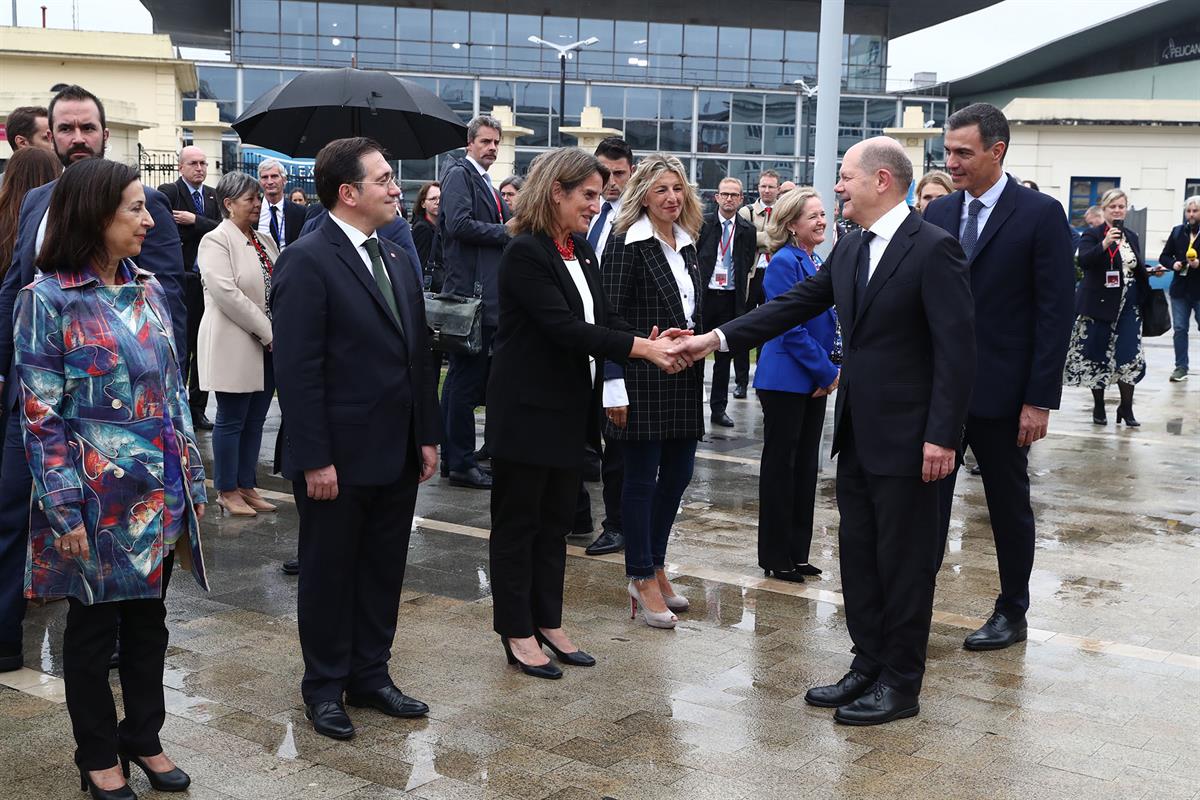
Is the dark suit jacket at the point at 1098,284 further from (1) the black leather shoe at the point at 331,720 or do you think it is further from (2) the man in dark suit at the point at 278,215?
(1) the black leather shoe at the point at 331,720

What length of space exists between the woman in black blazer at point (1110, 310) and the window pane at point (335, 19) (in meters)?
37.5

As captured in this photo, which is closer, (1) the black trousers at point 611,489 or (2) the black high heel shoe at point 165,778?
(2) the black high heel shoe at point 165,778

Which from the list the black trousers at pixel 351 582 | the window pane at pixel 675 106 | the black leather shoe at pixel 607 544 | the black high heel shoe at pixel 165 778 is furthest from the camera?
the window pane at pixel 675 106

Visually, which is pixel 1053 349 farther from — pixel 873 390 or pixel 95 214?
pixel 95 214

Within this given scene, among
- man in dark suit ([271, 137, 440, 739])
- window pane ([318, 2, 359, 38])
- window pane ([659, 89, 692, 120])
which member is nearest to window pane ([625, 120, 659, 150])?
window pane ([659, 89, 692, 120])

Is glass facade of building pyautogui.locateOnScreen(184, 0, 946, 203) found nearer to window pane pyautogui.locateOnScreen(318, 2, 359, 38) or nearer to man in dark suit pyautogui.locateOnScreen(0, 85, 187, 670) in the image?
window pane pyautogui.locateOnScreen(318, 2, 359, 38)

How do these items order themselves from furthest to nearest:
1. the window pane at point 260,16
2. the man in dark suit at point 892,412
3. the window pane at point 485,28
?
the window pane at point 485,28 → the window pane at point 260,16 → the man in dark suit at point 892,412

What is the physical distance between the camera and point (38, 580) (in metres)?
3.66

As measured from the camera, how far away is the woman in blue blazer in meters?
6.18

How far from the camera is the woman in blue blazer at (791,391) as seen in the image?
6180mm

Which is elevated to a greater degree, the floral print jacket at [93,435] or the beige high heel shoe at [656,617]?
the floral print jacket at [93,435]

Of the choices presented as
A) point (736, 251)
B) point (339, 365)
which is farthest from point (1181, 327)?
point (339, 365)

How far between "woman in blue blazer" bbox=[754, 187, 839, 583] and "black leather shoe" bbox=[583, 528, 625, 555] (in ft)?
2.82

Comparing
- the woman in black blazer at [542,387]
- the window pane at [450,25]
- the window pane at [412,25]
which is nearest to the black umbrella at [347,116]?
the woman in black blazer at [542,387]
